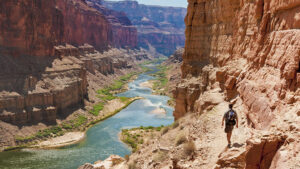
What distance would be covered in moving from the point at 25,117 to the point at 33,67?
47.8ft

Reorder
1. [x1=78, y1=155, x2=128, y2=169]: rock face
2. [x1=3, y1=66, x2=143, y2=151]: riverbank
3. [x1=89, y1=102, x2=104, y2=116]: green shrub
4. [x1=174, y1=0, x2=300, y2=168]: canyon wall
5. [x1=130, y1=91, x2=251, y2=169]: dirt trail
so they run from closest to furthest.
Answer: [x1=174, y1=0, x2=300, y2=168]: canyon wall < [x1=130, y1=91, x2=251, y2=169]: dirt trail < [x1=78, y1=155, x2=128, y2=169]: rock face < [x1=3, y1=66, x2=143, y2=151]: riverbank < [x1=89, y1=102, x2=104, y2=116]: green shrub

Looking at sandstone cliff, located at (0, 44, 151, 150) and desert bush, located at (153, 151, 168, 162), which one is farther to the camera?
sandstone cliff, located at (0, 44, 151, 150)

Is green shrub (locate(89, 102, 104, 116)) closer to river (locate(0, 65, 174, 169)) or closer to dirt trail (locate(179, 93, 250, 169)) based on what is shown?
river (locate(0, 65, 174, 169))

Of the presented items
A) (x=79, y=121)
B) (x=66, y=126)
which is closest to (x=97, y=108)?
(x=79, y=121)

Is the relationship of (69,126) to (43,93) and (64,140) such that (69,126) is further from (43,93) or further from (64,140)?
(43,93)

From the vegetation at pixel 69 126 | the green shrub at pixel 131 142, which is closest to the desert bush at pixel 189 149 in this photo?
the green shrub at pixel 131 142

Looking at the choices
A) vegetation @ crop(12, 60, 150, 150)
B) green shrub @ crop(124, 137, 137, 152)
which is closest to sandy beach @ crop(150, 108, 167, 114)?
vegetation @ crop(12, 60, 150, 150)

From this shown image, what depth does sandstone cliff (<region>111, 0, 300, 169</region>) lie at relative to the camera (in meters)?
8.74

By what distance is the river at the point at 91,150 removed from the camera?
1572 inches

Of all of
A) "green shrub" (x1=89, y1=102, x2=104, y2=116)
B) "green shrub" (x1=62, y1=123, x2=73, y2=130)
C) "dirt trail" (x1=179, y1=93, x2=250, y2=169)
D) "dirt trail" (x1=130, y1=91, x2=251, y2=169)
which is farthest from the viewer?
"green shrub" (x1=89, y1=102, x2=104, y2=116)

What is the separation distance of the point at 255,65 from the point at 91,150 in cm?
3620

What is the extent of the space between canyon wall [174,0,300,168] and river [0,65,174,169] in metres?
19.7

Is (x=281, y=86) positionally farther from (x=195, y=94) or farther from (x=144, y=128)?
(x=144, y=128)

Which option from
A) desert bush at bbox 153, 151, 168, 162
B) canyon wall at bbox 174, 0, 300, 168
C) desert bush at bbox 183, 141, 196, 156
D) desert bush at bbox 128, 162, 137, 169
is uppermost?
canyon wall at bbox 174, 0, 300, 168
